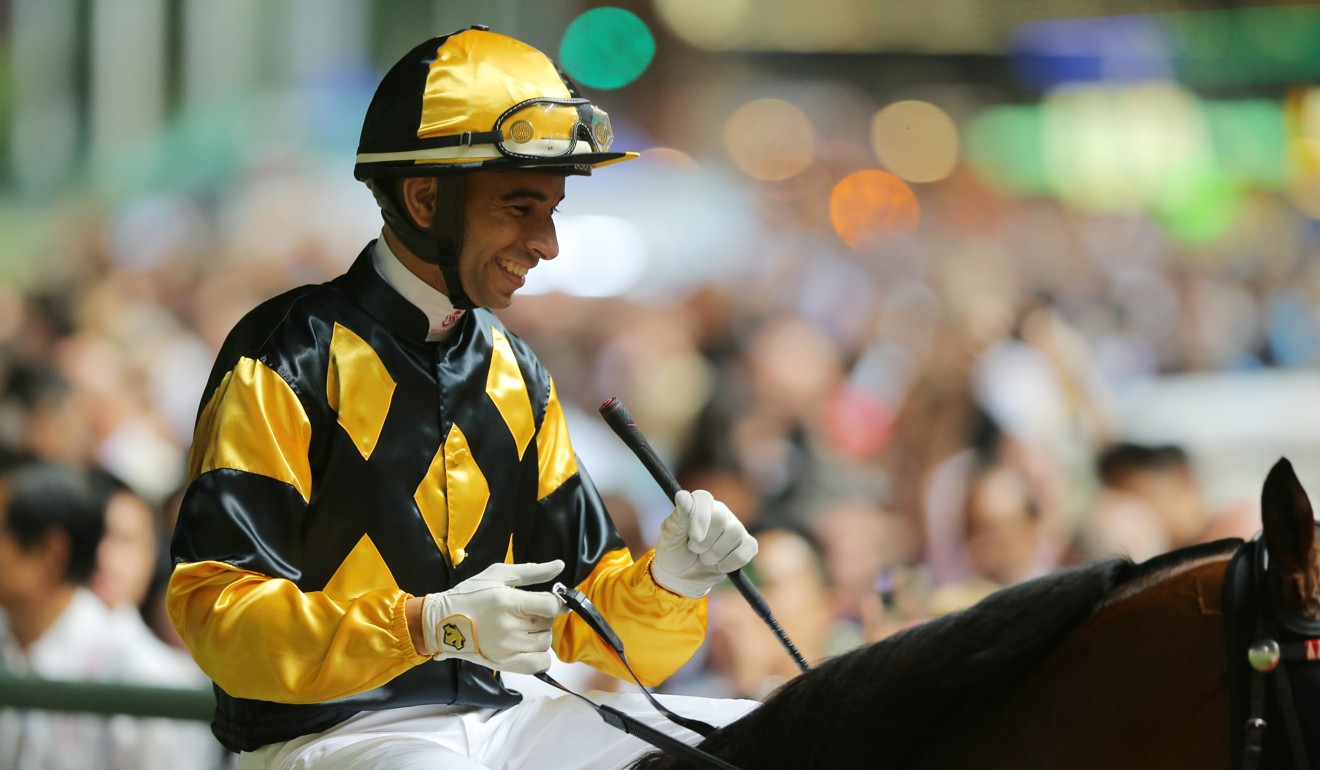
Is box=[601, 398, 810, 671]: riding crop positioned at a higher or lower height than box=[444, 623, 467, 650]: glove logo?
higher

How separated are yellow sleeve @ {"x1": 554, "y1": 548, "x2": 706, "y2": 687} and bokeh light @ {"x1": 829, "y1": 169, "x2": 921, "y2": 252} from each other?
3619 millimetres

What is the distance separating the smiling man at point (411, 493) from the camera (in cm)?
167

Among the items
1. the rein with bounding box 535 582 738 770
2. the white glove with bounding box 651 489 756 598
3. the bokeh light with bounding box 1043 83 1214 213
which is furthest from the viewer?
the bokeh light with bounding box 1043 83 1214 213

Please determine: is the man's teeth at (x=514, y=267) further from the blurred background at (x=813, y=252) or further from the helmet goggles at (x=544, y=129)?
the blurred background at (x=813, y=252)

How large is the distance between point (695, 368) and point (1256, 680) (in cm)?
381

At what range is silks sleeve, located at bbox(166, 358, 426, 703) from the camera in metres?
1.64

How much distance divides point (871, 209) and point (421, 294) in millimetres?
3812

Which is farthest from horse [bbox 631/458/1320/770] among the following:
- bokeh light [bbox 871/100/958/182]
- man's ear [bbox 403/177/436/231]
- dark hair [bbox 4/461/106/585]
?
bokeh light [bbox 871/100/958/182]

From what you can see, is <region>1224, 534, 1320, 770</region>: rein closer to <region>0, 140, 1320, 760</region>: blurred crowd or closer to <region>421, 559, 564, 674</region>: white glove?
<region>421, 559, 564, 674</region>: white glove

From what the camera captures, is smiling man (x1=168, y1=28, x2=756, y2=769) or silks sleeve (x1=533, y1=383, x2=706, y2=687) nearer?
smiling man (x1=168, y1=28, x2=756, y2=769)

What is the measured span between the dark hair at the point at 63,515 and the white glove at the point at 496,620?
3.18 metres

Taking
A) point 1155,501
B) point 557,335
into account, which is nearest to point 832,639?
point 1155,501

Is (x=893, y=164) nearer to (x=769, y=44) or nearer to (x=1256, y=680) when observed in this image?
(x=769, y=44)

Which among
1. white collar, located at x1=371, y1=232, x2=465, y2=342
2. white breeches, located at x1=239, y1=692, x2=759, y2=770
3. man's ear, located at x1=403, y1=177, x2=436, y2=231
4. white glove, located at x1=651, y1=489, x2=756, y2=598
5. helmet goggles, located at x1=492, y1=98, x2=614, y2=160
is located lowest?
white breeches, located at x1=239, y1=692, x2=759, y2=770
